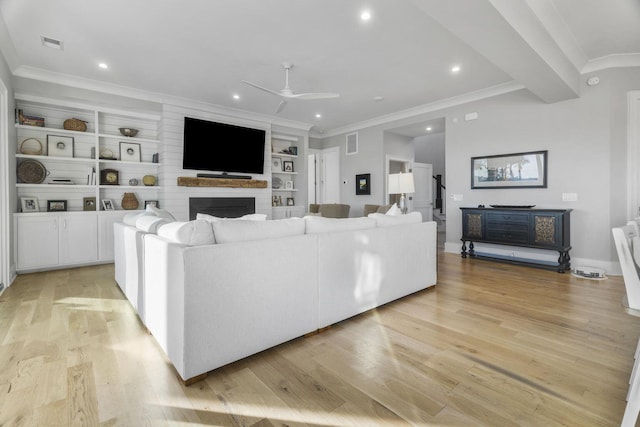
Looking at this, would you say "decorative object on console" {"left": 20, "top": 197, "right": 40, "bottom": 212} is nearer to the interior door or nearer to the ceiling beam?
the ceiling beam

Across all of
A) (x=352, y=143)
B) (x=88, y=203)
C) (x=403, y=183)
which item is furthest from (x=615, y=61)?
(x=88, y=203)

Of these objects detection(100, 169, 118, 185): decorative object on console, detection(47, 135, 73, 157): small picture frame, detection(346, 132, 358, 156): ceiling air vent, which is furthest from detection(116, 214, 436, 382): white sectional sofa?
detection(346, 132, 358, 156): ceiling air vent

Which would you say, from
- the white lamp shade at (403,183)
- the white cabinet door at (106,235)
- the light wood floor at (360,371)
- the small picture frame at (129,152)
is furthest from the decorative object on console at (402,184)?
the small picture frame at (129,152)

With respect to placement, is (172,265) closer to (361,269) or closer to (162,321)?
(162,321)

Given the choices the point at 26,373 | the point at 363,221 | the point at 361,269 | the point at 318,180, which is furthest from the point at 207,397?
the point at 318,180

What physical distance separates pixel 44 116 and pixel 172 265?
182 inches

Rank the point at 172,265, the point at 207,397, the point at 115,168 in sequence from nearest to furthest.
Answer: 1. the point at 207,397
2. the point at 172,265
3. the point at 115,168

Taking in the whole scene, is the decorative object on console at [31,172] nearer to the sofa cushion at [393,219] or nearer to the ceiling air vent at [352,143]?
the sofa cushion at [393,219]

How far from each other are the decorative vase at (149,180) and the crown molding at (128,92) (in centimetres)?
127

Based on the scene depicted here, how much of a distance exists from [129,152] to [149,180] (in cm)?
54

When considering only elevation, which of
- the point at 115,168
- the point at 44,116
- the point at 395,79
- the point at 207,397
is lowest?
the point at 207,397

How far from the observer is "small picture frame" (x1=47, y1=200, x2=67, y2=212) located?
448 cm

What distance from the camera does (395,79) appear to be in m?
4.46

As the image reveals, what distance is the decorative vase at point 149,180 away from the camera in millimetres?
5297
